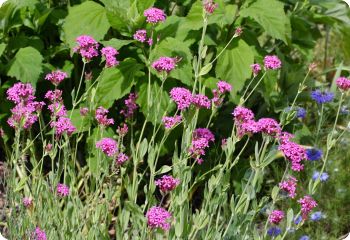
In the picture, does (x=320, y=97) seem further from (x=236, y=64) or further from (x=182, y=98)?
(x=182, y=98)

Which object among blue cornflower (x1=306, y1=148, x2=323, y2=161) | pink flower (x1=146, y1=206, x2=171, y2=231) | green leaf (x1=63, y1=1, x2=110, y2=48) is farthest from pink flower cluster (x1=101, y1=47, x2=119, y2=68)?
blue cornflower (x1=306, y1=148, x2=323, y2=161)

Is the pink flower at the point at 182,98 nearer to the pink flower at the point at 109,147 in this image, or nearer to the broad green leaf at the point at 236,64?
the pink flower at the point at 109,147

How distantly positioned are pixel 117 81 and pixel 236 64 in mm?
647

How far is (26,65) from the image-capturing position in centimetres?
353

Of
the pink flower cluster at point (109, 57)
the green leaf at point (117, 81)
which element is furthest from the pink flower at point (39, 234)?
the green leaf at point (117, 81)

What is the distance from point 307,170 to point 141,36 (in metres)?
1.54

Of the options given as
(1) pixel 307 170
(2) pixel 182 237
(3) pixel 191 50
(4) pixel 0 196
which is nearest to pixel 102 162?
(2) pixel 182 237

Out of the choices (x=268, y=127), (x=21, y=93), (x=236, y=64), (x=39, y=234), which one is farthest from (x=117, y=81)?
(x=268, y=127)

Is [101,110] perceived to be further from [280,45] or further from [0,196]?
[280,45]

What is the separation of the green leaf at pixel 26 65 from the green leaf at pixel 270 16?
1.16 meters

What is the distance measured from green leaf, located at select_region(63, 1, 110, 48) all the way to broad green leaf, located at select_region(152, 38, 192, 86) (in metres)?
0.33

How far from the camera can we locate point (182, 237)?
2.44m

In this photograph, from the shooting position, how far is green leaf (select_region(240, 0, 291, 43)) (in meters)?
3.35

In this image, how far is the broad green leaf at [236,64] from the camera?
3.37 metres
